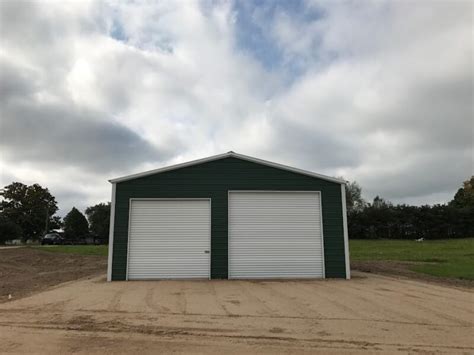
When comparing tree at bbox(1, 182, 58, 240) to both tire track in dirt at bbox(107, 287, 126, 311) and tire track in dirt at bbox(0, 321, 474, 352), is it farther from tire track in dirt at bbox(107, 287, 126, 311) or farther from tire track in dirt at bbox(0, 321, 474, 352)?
tire track in dirt at bbox(0, 321, 474, 352)

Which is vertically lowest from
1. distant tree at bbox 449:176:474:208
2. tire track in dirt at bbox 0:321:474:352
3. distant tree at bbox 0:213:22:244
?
tire track in dirt at bbox 0:321:474:352

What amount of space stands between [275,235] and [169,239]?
3.56 meters

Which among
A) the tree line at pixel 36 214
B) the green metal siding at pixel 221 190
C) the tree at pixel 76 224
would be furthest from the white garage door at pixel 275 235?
the tree at pixel 76 224

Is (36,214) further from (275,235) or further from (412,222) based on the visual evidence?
(275,235)

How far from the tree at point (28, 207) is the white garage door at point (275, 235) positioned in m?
52.9

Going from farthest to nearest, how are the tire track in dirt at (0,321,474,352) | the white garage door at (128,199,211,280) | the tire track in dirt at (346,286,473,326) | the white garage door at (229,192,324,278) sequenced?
the white garage door at (229,192,324,278)
the white garage door at (128,199,211,280)
the tire track in dirt at (346,286,473,326)
the tire track in dirt at (0,321,474,352)

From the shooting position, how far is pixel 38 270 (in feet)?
61.5

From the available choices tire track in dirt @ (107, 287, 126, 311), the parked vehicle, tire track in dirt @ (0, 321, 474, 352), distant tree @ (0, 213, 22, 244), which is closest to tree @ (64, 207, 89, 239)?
the parked vehicle

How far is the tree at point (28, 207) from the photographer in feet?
195

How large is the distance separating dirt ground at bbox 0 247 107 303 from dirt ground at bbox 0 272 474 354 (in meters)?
1.95

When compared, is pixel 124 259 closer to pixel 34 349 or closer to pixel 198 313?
pixel 198 313

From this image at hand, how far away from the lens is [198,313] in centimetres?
764

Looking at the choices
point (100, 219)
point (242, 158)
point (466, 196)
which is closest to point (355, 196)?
point (466, 196)

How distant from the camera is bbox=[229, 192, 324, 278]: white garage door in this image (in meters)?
13.7
